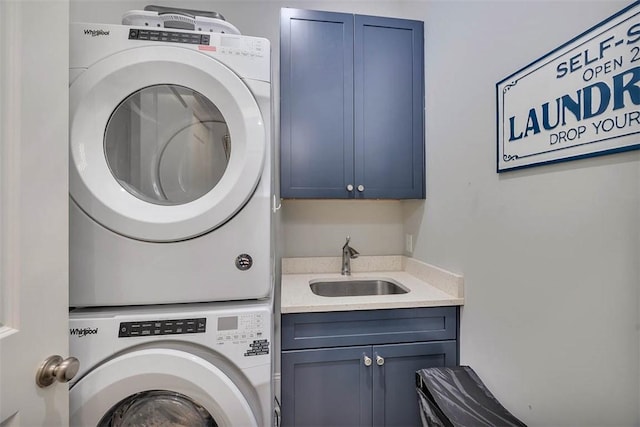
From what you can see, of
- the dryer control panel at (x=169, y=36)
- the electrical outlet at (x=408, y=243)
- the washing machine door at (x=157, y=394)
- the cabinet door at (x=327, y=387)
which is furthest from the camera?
the electrical outlet at (x=408, y=243)

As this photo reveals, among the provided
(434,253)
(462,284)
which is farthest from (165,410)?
(434,253)

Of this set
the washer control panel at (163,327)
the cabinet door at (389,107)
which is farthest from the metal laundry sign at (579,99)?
the washer control panel at (163,327)

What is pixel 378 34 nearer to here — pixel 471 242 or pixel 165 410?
pixel 471 242

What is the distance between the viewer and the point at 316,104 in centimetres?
153

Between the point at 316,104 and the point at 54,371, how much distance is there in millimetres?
1459

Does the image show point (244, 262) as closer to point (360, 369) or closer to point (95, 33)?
point (360, 369)

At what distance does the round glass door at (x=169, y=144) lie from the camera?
95 cm

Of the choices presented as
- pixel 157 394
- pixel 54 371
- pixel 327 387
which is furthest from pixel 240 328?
pixel 327 387

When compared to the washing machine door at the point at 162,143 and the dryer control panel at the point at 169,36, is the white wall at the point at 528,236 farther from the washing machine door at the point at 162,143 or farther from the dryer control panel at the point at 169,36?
the dryer control panel at the point at 169,36

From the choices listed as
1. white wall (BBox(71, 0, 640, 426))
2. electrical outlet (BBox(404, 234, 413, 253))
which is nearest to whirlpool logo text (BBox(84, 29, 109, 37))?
white wall (BBox(71, 0, 640, 426))

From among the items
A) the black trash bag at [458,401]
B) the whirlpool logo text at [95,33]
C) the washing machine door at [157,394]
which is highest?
the whirlpool logo text at [95,33]

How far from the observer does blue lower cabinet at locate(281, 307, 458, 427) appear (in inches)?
48.4

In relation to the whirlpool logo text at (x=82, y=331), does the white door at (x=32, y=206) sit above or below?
above

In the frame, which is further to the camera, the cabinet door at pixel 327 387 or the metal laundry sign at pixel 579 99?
the cabinet door at pixel 327 387
